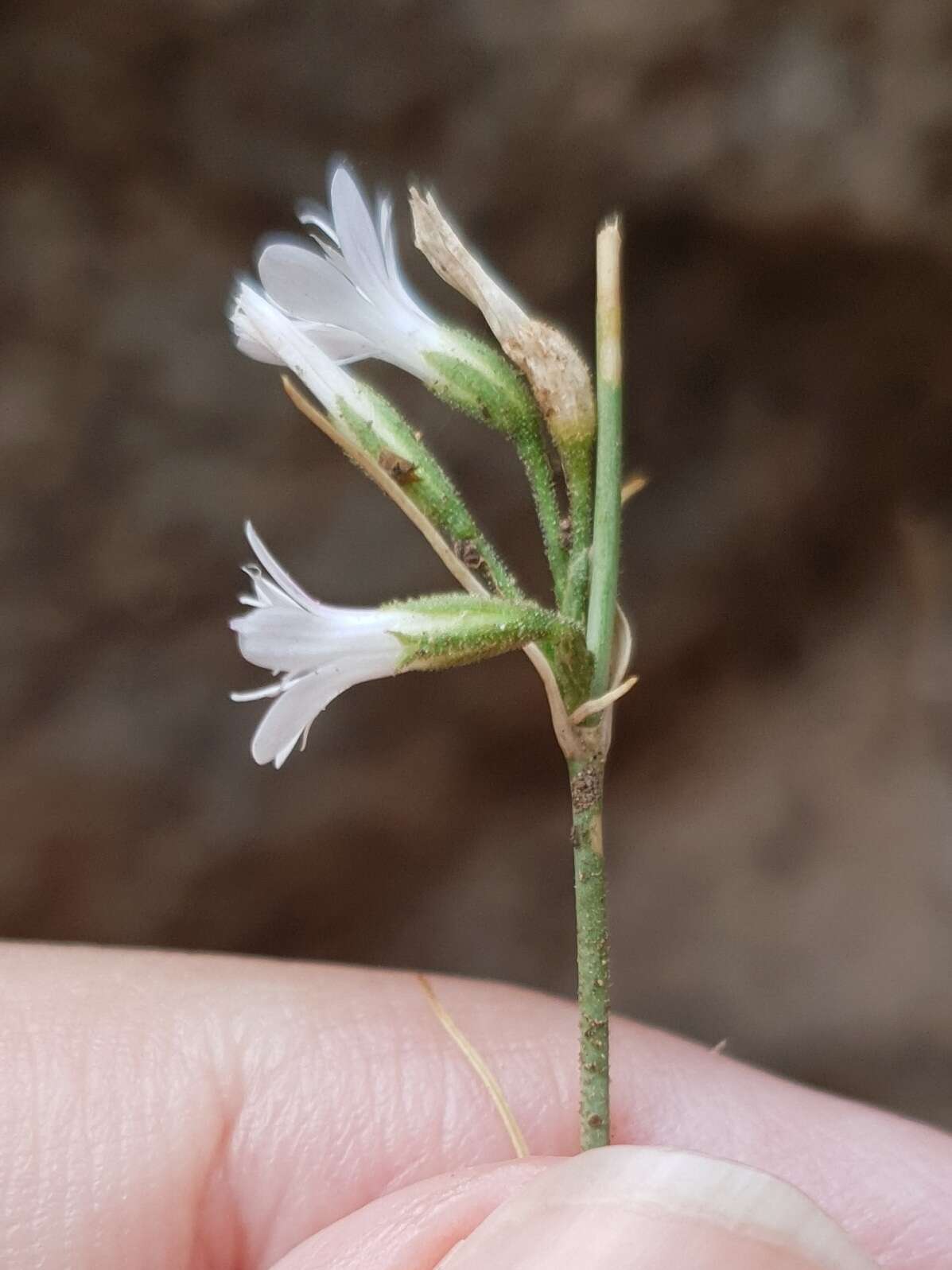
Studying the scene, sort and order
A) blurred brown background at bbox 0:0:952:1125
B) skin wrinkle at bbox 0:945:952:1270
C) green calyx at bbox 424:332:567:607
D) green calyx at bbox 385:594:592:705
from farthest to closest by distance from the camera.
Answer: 1. blurred brown background at bbox 0:0:952:1125
2. skin wrinkle at bbox 0:945:952:1270
3. green calyx at bbox 424:332:567:607
4. green calyx at bbox 385:594:592:705

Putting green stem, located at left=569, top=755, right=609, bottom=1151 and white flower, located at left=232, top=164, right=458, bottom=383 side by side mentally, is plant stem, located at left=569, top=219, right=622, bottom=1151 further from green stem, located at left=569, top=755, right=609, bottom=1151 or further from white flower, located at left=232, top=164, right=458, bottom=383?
white flower, located at left=232, top=164, right=458, bottom=383

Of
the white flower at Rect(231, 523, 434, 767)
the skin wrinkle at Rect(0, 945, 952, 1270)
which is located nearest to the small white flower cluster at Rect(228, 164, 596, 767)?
the white flower at Rect(231, 523, 434, 767)

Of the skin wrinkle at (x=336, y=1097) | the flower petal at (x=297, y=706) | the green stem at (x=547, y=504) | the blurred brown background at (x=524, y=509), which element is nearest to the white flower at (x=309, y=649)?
the flower petal at (x=297, y=706)

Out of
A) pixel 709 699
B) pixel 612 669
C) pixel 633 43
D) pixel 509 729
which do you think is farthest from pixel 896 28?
pixel 612 669

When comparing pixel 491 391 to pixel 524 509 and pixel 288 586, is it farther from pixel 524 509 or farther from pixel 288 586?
pixel 524 509

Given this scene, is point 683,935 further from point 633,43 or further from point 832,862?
point 633,43

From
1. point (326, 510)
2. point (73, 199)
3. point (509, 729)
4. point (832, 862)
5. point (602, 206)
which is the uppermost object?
point (73, 199)
